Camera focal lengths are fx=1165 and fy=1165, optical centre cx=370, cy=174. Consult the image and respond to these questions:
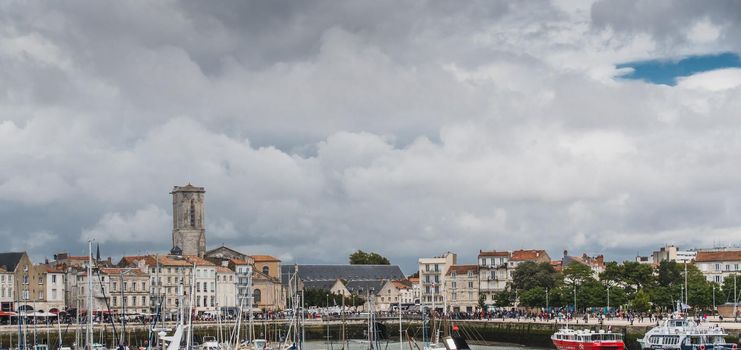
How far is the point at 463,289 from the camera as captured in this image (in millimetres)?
126750

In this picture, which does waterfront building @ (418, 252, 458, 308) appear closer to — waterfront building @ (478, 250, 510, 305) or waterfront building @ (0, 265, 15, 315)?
waterfront building @ (478, 250, 510, 305)

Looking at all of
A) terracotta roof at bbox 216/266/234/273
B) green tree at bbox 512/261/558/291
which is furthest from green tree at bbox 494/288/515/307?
terracotta roof at bbox 216/266/234/273

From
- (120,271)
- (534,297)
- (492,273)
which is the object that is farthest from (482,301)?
(120,271)

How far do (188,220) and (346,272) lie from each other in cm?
2246

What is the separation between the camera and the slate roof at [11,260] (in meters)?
101

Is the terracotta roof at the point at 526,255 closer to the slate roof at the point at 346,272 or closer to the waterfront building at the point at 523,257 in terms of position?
the waterfront building at the point at 523,257

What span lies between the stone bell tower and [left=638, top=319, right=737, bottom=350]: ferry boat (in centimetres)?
8155

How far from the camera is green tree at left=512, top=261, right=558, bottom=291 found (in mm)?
108125

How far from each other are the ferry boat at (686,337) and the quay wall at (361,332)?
9.14 meters

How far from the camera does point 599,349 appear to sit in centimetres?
6362

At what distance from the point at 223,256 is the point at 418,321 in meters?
42.1

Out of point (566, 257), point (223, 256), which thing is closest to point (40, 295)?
point (223, 256)

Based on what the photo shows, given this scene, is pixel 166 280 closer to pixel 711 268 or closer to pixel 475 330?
pixel 475 330

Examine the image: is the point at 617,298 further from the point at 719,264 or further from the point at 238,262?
the point at 238,262
